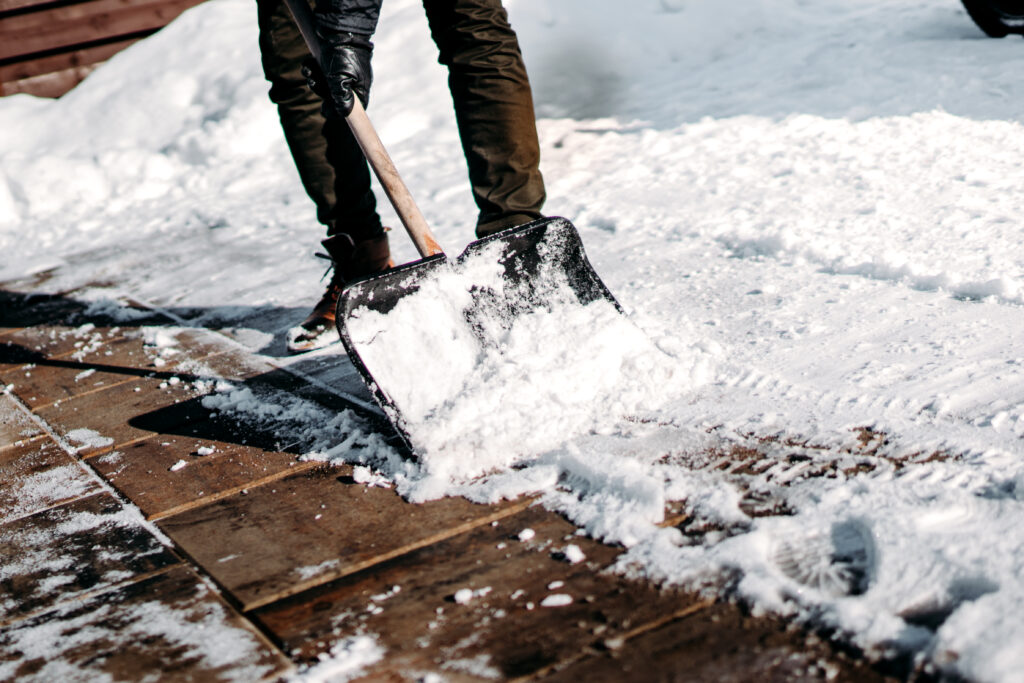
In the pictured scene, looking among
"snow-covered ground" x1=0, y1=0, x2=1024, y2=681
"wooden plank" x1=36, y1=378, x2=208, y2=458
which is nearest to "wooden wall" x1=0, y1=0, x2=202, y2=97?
"snow-covered ground" x1=0, y1=0, x2=1024, y2=681

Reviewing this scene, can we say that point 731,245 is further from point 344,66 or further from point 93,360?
point 93,360

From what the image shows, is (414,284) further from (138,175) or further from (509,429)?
(138,175)

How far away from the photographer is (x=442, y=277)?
6.93 ft

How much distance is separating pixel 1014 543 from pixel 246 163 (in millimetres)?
5310

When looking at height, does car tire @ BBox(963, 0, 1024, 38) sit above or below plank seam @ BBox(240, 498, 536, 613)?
above

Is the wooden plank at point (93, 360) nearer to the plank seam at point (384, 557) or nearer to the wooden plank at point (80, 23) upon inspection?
the plank seam at point (384, 557)

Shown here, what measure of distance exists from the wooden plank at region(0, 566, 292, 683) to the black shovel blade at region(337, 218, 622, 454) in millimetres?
637

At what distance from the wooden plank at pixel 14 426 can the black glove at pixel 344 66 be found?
119 centimetres

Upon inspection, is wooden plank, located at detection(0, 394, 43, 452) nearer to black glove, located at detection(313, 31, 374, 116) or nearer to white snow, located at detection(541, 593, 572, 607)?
black glove, located at detection(313, 31, 374, 116)

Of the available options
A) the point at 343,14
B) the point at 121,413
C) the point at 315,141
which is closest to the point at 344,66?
the point at 343,14

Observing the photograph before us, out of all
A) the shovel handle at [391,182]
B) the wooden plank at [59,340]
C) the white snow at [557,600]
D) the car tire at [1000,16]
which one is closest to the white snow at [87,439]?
the wooden plank at [59,340]

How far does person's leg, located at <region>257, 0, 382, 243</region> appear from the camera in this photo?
290cm

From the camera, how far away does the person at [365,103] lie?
2.26m

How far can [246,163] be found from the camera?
586cm
